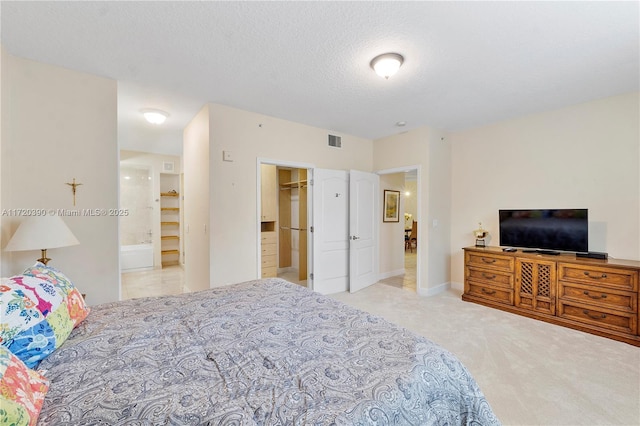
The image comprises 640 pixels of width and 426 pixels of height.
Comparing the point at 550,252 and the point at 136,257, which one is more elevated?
the point at 550,252

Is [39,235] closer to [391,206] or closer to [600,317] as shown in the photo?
[391,206]

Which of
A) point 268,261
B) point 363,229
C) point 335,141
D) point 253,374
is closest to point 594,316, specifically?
point 363,229

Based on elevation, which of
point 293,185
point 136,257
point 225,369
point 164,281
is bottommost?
point 164,281

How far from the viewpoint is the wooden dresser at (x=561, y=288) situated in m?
2.74

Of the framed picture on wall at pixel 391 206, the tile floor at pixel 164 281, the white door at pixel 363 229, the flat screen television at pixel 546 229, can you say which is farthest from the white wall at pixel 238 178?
the flat screen television at pixel 546 229

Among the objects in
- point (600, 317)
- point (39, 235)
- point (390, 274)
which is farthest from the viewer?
point (390, 274)

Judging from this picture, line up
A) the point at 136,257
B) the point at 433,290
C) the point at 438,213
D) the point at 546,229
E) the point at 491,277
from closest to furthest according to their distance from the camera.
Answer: the point at 546,229 < the point at 491,277 < the point at 433,290 < the point at 438,213 < the point at 136,257

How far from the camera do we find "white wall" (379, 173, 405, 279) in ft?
17.3

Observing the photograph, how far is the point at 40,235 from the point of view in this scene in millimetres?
2068

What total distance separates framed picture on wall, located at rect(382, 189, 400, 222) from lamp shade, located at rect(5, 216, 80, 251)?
4521 millimetres

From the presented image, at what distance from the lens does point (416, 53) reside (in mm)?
2270

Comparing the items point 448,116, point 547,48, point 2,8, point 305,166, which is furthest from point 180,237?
point 547,48

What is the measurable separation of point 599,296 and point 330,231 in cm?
323

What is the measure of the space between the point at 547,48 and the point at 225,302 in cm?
314
